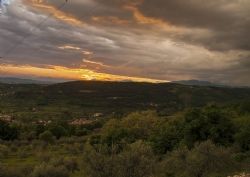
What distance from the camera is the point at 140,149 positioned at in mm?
34719

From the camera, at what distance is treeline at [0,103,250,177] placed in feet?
111

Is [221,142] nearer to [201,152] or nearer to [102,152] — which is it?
[201,152]

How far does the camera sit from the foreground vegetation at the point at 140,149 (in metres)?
34.1

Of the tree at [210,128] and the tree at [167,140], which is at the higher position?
the tree at [210,128]

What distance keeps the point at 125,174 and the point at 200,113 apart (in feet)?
132

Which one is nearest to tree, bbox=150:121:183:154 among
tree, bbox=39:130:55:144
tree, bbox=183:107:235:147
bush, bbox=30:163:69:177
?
tree, bbox=183:107:235:147

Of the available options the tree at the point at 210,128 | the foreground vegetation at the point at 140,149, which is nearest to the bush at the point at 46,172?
the foreground vegetation at the point at 140,149

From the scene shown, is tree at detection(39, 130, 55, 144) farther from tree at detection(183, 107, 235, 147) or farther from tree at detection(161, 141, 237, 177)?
tree at detection(161, 141, 237, 177)

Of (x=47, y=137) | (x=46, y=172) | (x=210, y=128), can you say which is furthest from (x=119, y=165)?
(x=47, y=137)

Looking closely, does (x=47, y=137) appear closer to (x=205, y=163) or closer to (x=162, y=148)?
(x=162, y=148)

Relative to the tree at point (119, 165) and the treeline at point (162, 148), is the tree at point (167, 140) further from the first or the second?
the tree at point (119, 165)

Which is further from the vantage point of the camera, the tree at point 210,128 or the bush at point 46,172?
the tree at point 210,128

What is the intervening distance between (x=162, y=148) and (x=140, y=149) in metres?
39.6

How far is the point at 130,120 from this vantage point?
10238 centimetres
